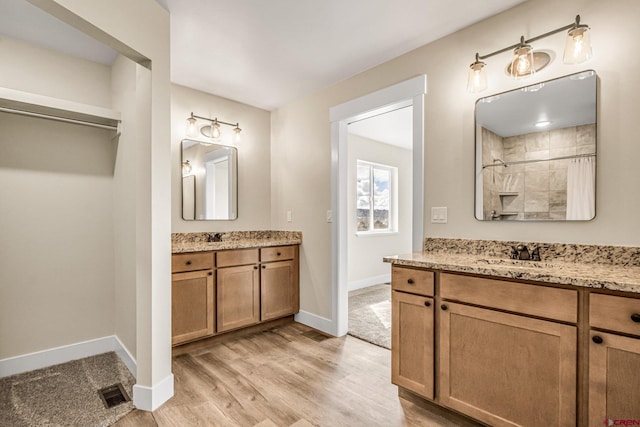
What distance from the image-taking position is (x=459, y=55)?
2.21 meters

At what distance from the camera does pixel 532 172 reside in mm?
1923

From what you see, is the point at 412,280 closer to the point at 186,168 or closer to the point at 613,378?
the point at 613,378

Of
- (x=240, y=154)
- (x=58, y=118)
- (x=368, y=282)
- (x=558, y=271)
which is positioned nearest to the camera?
(x=558, y=271)

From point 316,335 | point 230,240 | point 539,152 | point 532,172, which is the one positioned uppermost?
point 539,152

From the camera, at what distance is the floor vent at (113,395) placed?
1.95 m

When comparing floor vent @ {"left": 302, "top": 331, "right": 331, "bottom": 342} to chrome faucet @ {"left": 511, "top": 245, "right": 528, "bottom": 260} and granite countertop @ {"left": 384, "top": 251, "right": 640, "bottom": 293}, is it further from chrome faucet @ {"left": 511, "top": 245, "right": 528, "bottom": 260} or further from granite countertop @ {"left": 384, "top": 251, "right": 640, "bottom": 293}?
chrome faucet @ {"left": 511, "top": 245, "right": 528, "bottom": 260}

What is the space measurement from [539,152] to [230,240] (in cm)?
285

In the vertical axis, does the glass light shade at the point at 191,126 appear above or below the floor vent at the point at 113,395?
above

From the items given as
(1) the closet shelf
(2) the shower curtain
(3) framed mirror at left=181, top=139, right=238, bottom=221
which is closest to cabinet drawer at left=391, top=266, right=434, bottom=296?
(2) the shower curtain

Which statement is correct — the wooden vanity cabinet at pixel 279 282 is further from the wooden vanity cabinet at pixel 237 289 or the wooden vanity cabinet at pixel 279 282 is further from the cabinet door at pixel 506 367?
the cabinet door at pixel 506 367

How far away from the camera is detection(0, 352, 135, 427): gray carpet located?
1791 mm

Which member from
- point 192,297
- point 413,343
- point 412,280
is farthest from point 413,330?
point 192,297

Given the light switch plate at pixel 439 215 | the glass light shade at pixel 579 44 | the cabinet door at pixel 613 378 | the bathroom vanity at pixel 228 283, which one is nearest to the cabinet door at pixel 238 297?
the bathroom vanity at pixel 228 283

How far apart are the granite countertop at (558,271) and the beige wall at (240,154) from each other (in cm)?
212
